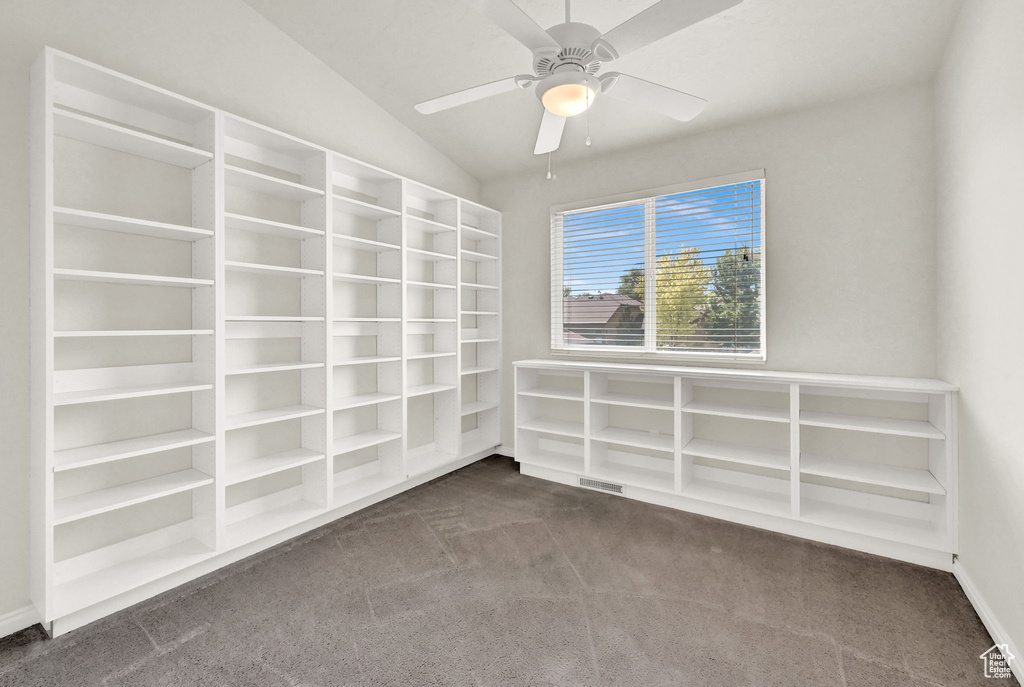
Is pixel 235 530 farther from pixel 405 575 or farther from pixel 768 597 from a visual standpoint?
pixel 768 597

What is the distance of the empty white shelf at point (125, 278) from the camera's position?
6.32 ft

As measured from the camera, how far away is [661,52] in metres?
2.71

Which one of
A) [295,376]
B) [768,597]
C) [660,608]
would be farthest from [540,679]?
[295,376]

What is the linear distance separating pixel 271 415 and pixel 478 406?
194 centimetres

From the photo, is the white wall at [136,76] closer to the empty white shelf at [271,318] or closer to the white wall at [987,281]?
the empty white shelf at [271,318]

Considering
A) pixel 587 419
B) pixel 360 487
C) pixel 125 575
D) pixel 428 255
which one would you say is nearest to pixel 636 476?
pixel 587 419

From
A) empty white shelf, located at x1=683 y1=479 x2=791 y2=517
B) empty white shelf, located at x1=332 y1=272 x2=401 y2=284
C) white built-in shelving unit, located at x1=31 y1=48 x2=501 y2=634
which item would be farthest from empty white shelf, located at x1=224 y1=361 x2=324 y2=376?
empty white shelf, located at x1=683 y1=479 x2=791 y2=517

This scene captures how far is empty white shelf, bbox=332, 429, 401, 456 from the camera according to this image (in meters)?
3.11

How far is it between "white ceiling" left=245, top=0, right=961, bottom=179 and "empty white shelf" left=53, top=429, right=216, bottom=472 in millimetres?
2596

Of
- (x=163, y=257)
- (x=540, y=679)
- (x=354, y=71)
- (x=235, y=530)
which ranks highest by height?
(x=354, y=71)

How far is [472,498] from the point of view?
3.45m

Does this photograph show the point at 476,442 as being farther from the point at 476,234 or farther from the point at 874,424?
the point at 874,424

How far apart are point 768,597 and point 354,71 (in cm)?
410

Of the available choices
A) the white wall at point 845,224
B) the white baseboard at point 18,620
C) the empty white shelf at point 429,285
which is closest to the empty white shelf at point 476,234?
the empty white shelf at point 429,285
